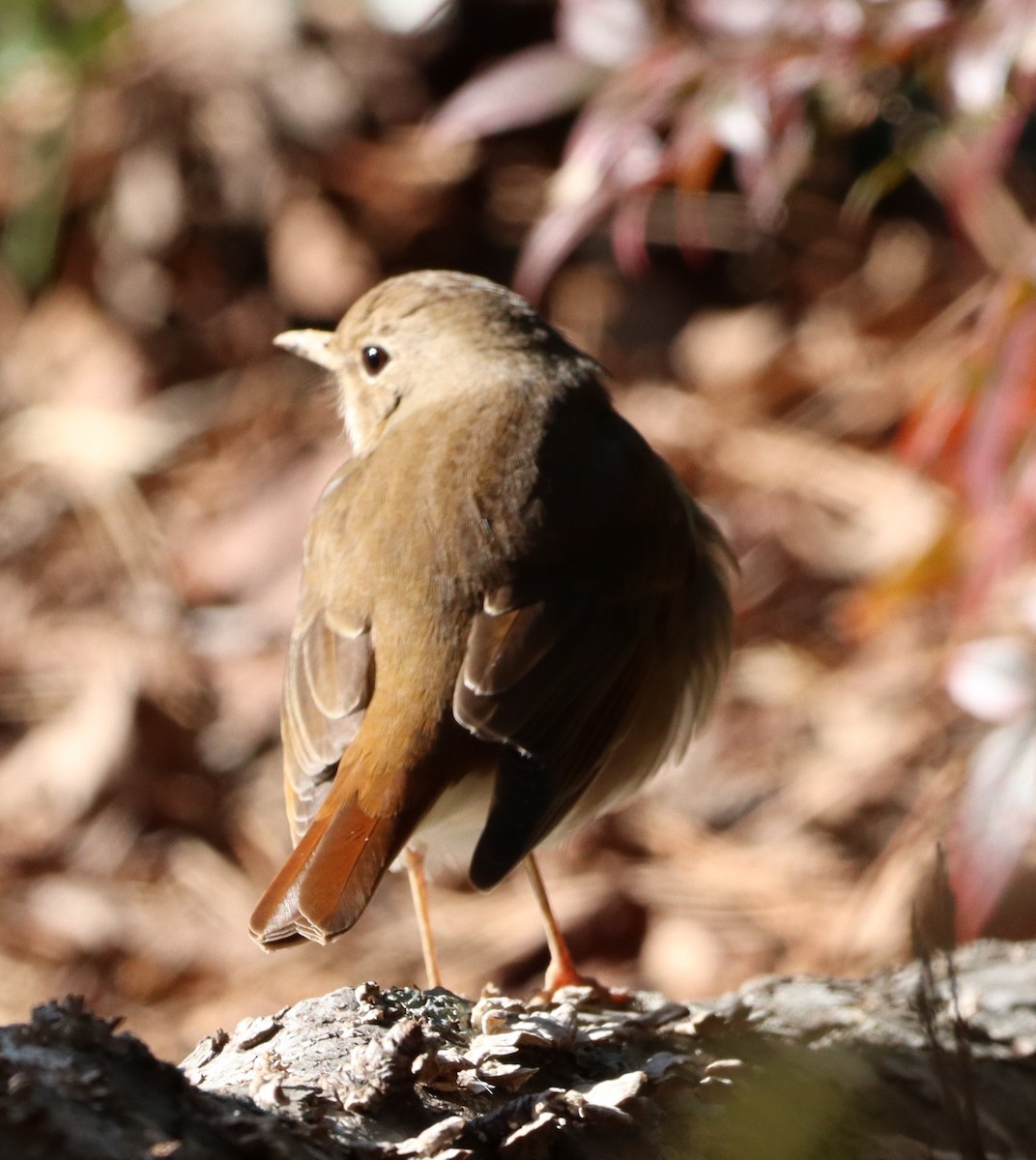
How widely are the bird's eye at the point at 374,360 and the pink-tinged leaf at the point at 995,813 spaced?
134cm

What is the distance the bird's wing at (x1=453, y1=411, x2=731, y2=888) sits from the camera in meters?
2.40

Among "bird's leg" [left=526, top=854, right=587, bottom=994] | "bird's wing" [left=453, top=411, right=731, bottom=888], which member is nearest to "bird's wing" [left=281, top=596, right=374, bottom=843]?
"bird's wing" [left=453, top=411, right=731, bottom=888]

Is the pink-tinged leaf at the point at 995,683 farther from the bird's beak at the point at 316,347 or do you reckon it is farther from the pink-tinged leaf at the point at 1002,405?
the bird's beak at the point at 316,347

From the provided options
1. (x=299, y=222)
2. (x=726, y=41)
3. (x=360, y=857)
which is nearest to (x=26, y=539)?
(x=299, y=222)

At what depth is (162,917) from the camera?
4109 millimetres

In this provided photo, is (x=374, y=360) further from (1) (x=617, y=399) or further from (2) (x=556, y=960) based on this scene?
(1) (x=617, y=399)

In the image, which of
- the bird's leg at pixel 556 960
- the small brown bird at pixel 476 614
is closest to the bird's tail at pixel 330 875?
the small brown bird at pixel 476 614

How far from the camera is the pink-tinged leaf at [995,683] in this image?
7.68ft

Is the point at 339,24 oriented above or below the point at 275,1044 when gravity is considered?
above

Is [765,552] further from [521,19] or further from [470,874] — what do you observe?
[470,874]

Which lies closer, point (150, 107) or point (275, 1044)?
point (275, 1044)

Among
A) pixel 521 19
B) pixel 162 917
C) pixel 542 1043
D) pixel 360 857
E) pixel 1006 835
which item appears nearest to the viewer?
pixel 542 1043

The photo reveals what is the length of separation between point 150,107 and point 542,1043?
492cm

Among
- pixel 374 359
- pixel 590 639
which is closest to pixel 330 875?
pixel 590 639
